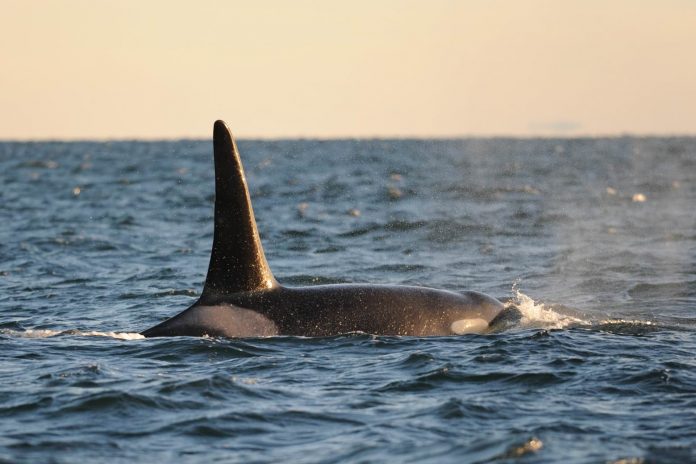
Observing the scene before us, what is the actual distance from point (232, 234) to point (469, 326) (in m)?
2.88

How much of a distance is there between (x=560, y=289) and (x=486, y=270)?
2.30 metres

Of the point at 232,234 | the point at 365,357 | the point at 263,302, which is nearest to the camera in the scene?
the point at 365,357

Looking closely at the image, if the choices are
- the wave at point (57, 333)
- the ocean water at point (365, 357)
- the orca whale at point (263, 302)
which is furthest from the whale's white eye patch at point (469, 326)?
the wave at point (57, 333)

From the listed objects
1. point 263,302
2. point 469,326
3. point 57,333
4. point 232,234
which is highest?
point 232,234

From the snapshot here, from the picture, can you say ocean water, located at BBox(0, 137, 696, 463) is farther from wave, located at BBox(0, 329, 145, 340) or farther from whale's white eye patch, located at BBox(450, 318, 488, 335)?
whale's white eye patch, located at BBox(450, 318, 488, 335)

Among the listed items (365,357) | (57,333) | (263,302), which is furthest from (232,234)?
(57,333)

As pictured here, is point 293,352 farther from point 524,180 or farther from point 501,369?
point 524,180

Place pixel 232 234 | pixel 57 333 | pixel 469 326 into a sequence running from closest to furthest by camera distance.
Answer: pixel 232 234 → pixel 469 326 → pixel 57 333

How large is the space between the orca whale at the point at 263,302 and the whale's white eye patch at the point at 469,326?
0.04ft

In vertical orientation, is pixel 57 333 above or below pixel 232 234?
below

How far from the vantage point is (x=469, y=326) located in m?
12.3

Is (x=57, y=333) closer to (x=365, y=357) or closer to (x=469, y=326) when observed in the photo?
(x=365, y=357)

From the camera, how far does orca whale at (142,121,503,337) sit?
11.1m

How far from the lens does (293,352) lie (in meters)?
11.1
